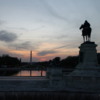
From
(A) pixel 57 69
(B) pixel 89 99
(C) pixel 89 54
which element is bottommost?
(B) pixel 89 99

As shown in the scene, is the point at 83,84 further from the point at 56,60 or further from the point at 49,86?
the point at 56,60

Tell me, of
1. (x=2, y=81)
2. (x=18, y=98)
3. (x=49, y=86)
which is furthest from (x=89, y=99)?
(x=2, y=81)

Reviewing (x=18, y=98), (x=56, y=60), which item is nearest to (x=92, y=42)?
(x=56, y=60)

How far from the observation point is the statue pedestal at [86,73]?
2100 cm

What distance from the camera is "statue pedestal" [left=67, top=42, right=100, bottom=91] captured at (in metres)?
21.0

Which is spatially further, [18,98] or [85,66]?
[85,66]

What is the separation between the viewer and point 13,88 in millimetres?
19594

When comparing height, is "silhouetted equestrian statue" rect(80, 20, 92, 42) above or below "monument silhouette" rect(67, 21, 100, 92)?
above

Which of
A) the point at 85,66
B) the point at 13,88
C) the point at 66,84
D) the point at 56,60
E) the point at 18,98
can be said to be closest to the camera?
the point at 18,98

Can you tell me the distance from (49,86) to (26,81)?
6.55 ft

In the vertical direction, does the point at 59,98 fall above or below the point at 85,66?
below

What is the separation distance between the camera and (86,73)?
22.4 metres

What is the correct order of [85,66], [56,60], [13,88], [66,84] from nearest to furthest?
[13,88]
[66,84]
[85,66]
[56,60]

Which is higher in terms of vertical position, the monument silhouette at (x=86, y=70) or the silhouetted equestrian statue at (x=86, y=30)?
the silhouetted equestrian statue at (x=86, y=30)
